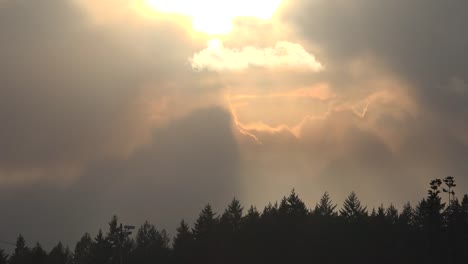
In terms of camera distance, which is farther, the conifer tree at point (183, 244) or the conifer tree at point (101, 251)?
the conifer tree at point (101, 251)

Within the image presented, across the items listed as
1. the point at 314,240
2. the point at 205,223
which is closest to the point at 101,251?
the point at 205,223

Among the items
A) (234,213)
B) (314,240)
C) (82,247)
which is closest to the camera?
(314,240)

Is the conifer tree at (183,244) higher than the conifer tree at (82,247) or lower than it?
lower

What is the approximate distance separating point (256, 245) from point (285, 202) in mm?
18366

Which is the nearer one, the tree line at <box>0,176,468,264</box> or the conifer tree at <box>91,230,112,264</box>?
the tree line at <box>0,176,468,264</box>

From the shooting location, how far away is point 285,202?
126688 mm

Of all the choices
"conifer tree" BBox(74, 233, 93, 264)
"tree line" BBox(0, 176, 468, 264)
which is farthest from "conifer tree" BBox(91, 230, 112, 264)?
"conifer tree" BBox(74, 233, 93, 264)

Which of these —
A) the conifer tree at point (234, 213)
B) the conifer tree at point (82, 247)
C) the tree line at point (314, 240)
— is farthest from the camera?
the conifer tree at point (82, 247)

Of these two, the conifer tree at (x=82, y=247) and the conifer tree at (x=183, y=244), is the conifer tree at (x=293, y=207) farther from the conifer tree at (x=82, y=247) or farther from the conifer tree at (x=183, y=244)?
the conifer tree at (x=82, y=247)

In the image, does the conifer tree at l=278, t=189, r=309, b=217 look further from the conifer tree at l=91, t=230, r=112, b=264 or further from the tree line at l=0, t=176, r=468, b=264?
the conifer tree at l=91, t=230, r=112, b=264

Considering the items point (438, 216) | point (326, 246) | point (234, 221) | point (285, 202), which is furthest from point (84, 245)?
point (438, 216)

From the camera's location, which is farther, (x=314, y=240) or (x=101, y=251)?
(x=101, y=251)

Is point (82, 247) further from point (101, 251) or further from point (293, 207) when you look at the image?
point (293, 207)

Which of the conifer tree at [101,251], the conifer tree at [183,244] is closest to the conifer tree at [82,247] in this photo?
the conifer tree at [101,251]
